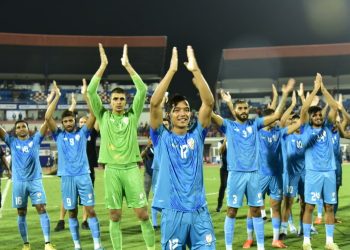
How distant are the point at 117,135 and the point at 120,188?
2.46 feet

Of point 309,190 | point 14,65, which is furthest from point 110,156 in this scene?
point 14,65

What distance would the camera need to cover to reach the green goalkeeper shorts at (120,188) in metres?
7.55

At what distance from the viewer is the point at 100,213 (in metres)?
14.0

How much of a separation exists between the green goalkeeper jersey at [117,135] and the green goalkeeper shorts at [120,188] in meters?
0.11

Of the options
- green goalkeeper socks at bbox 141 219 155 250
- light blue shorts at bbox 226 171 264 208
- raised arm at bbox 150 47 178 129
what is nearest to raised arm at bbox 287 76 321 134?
light blue shorts at bbox 226 171 264 208

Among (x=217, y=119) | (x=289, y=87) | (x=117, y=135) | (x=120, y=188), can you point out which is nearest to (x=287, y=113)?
(x=289, y=87)

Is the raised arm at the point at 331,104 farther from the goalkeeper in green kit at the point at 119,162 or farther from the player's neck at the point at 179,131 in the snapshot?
the player's neck at the point at 179,131

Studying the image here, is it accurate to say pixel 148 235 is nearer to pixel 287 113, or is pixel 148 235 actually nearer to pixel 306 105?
pixel 306 105

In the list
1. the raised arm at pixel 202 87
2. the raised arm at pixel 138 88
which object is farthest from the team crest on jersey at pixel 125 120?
the raised arm at pixel 202 87

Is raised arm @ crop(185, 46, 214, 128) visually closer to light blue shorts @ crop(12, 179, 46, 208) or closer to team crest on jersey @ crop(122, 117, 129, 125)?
team crest on jersey @ crop(122, 117, 129, 125)

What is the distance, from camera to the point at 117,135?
299 inches

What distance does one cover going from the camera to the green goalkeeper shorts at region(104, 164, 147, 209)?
7.55 metres

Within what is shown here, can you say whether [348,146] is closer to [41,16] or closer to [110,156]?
[41,16]

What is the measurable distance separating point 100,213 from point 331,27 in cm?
5169
